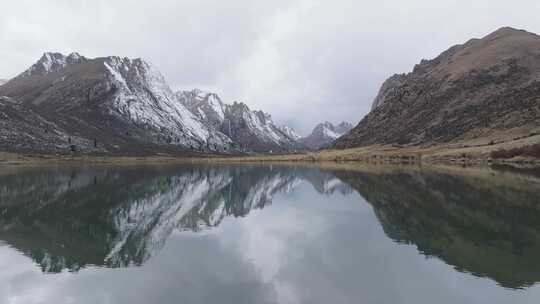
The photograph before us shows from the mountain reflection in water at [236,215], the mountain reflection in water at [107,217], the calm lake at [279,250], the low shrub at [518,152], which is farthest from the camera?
the low shrub at [518,152]

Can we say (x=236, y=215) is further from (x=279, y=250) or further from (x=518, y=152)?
(x=518, y=152)

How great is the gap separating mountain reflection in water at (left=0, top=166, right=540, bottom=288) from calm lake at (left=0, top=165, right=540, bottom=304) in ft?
0.68

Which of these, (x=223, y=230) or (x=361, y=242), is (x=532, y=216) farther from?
(x=223, y=230)

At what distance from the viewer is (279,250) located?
37812mm

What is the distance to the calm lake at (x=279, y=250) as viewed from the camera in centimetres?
2605

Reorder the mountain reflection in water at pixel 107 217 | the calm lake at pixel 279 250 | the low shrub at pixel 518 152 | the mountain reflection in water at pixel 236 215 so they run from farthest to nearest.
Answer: the low shrub at pixel 518 152 < the mountain reflection in water at pixel 107 217 < the mountain reflection in water at pixel 236 215 < the calm lake at pixel 279 250

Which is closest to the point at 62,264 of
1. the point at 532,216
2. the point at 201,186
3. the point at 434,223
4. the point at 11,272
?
the point at 11,272

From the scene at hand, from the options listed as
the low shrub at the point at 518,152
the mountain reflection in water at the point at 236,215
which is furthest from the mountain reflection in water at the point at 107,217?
the low shrub at the point at 518,152

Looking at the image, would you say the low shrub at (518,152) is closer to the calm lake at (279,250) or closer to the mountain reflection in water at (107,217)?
the calm lake at (279,250)

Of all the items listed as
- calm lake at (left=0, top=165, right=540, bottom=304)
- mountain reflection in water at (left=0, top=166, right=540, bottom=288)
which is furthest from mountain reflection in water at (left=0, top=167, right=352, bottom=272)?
calm lake at (left=0, top=165, right=540, bottom=304)

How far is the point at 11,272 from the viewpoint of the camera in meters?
30.5

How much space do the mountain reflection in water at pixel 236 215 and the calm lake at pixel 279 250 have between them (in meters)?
0.21

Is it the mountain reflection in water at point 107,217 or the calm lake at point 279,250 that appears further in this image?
the mountain reflection in water at point 107,217

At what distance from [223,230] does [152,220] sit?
13192mm
